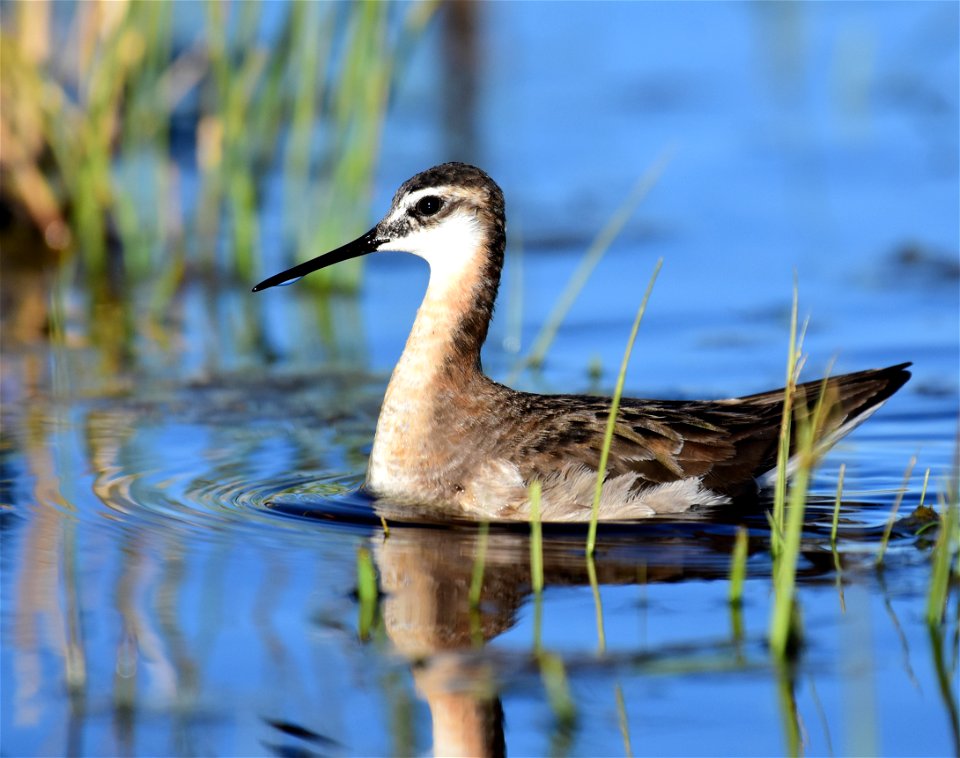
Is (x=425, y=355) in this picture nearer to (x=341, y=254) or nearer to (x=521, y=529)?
(x=341, y=254)

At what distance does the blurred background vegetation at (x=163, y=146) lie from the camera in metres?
9.38

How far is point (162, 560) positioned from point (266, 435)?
72.9 inches

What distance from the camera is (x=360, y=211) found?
31.8 ft

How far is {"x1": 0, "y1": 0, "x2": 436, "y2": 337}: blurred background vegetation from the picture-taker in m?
9.38

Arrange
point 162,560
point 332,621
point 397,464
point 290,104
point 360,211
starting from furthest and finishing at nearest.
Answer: point 290,104 → point 360,211 → point 397,464 → point 162,560 → point 332,621

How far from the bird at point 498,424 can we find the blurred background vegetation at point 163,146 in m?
2.31

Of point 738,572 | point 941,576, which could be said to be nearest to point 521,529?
point 738,572

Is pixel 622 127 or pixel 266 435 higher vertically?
pixel 622 127

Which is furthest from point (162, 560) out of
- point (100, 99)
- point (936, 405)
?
point (100, 99)

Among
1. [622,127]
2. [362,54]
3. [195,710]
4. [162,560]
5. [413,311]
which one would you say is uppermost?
[622,127]

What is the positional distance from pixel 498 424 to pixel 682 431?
0.72 metres

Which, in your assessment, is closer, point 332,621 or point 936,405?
point 332,621

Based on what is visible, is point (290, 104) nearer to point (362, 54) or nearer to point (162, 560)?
point (362, 54)

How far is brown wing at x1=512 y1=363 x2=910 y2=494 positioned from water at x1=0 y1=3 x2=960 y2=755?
0.29 m
